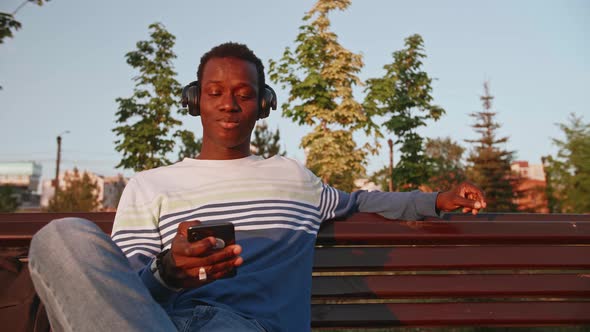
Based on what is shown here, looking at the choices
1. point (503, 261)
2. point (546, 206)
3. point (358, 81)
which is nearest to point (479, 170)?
point (546, 206)

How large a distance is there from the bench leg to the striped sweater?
1.45 feet

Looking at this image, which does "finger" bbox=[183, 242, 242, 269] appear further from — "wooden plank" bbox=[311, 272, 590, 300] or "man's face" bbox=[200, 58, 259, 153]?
"wooden plank" bbox=[311, 272, 590, 300]

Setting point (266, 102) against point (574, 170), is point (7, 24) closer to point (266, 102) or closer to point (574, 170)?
point (266, 102)

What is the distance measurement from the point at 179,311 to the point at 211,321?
166mm

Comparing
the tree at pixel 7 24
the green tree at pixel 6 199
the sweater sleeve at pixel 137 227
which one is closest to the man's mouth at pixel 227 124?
the sweater sleeve at pixel 137 227

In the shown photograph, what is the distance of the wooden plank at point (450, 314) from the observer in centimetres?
265

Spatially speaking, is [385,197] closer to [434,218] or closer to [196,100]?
[434,218]

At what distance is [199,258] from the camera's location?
5.33 feet

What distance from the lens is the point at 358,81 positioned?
1808cm

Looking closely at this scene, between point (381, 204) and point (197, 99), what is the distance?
113cm

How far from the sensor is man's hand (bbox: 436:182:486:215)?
93.1 inches

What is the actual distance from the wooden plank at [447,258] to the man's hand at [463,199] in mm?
348

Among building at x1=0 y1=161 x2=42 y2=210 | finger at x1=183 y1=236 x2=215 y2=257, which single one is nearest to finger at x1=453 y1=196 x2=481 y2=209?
finger at x1=183 y1=236 x2=215 y2=257

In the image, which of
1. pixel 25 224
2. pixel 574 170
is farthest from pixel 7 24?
pixel 574 170
